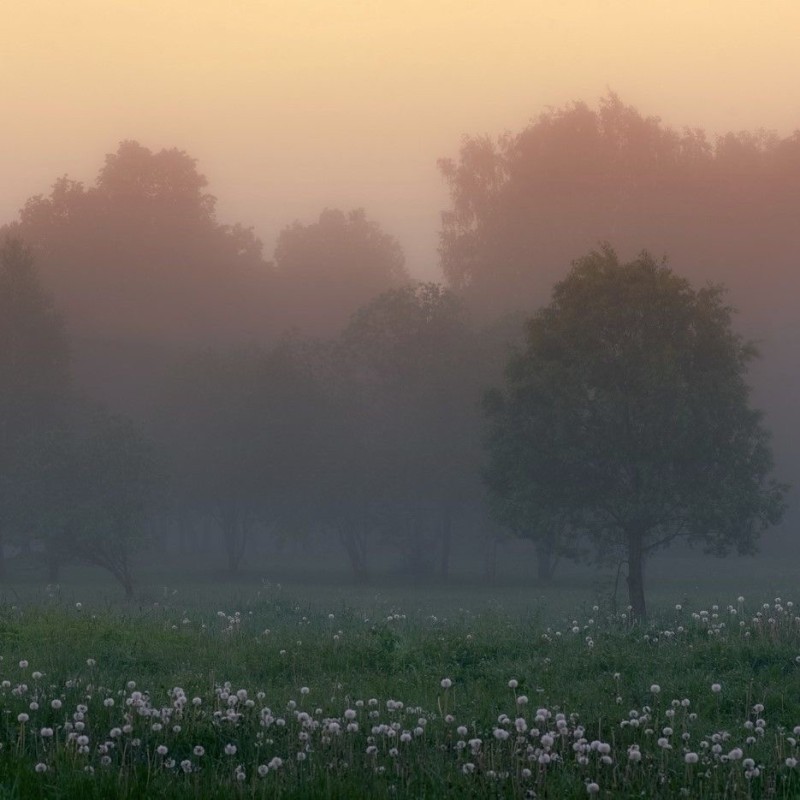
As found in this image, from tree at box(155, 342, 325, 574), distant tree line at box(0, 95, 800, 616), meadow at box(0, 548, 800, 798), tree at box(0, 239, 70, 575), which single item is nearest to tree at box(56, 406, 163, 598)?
distant tree line at box(0, 95, 800, 616)

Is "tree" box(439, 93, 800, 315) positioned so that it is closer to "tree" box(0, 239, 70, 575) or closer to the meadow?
"tree" box(0, 239, 70, 575)

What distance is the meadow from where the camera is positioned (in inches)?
328

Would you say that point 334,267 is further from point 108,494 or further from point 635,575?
point 635,575

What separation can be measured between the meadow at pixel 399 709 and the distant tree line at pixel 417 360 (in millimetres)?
15661

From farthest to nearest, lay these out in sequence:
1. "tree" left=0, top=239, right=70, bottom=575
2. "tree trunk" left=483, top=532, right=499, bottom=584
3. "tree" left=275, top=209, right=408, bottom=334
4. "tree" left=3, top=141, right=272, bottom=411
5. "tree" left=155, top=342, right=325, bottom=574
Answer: "tree" left=275, top=209, right=408, bottom=334 < "tree" left=3, top=141, right=272, bottom=411 < "tree" left=155, top=342, right=325, bottom=574 < "tree trunk" left=483, top=532, right=499, bottom=584 < "tree" left=0, top=239, right=70, bottom=575

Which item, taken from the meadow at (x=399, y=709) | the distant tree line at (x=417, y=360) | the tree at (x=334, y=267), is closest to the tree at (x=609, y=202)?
the distant tree line at (x=417, y=360)

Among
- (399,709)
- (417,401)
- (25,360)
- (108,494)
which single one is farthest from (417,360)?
(399,709)

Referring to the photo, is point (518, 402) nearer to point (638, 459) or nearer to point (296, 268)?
point (638, 459)

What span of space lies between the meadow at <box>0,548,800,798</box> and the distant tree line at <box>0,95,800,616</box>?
15661 mm

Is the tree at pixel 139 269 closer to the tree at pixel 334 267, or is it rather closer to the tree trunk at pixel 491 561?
the tree at pixel 334 267

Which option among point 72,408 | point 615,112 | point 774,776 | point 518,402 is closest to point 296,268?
point 615,112

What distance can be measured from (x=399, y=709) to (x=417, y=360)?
5082 cm

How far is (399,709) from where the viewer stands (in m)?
11.3

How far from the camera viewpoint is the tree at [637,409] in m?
34.4
